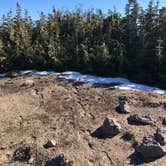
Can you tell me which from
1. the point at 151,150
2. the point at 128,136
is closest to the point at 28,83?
the point at 128,136

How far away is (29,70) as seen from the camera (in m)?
19.5

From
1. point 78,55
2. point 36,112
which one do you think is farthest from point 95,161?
point 78,55

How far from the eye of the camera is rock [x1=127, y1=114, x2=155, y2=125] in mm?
13039

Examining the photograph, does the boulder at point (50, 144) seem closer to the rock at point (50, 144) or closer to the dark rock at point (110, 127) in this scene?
the rock at point (50, 144)

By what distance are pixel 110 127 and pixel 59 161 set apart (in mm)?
2422

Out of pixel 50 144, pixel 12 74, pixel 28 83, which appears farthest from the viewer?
pixel 12 74

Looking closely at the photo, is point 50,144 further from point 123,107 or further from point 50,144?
point 123,107

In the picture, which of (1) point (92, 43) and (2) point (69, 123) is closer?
(2) point (69, 123)

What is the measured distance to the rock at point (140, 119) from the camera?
1304cm

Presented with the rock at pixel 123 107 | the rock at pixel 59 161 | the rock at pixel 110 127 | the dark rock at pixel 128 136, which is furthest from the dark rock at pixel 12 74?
the rock at pixel 59 161

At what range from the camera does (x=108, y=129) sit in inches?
492

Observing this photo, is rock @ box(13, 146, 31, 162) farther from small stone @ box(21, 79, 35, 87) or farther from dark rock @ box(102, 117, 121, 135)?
small stone @ box(21, 79, 35, 87)

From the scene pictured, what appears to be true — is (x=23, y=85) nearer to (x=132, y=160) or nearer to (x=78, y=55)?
(x=78, y=55)

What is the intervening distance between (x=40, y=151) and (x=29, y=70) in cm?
831
